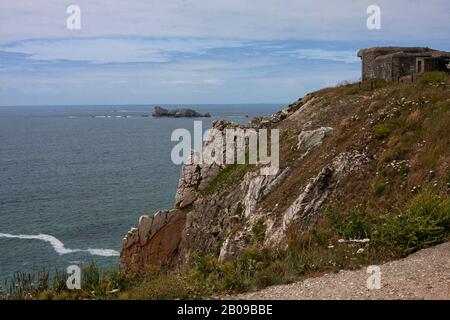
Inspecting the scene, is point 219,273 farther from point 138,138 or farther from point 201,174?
point 138,138

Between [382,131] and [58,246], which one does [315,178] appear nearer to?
[382,131]

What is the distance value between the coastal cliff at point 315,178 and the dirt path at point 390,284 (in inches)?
187

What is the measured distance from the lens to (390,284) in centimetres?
1000

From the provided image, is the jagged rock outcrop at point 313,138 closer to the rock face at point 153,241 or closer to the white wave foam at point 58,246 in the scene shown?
the rock face at point 153,241

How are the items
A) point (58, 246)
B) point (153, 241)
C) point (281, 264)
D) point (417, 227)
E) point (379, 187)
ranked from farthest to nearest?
1. point (58, 246)
2. point (153, 241)
3. point (379, 187)
4. point (417, 227)
5. point (281, 264)

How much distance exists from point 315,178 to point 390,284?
10554mm

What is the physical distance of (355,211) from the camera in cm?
1424

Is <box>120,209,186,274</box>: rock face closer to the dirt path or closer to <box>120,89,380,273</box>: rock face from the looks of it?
<box>120,89,380,273</box>: rock face

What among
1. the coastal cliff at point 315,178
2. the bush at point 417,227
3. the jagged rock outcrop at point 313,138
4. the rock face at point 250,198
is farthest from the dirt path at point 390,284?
the jagged rock outcrop at point 313,138

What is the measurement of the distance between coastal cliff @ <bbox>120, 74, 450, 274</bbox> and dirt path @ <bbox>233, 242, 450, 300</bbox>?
15.6 feet

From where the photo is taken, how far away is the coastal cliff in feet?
58.5

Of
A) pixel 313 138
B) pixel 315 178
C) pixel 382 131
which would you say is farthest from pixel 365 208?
pixel 313 138

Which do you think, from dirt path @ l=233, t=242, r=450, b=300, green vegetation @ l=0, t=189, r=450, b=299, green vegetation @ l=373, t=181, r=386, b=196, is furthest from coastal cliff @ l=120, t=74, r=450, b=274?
dirt path @ l=233, t=242, r=450, b=300

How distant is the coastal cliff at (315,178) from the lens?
17.8 m
